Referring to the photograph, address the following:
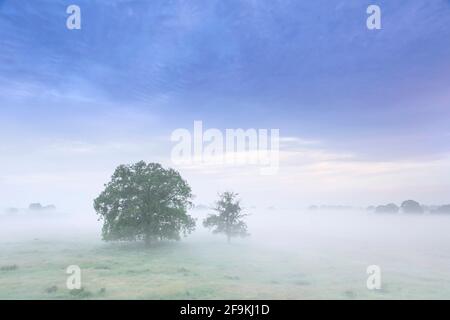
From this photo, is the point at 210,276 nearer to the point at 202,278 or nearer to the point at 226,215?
the point at 202,278

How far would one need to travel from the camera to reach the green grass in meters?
23.8

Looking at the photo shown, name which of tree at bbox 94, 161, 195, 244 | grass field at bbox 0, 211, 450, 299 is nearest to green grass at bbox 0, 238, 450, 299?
grass field at bbox 0, 211, 450, 299

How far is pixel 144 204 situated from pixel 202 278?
84.2ft

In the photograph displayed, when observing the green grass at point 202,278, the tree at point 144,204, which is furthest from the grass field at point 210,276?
the tree at point 144,204

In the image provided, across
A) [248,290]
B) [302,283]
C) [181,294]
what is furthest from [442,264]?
[181,294]

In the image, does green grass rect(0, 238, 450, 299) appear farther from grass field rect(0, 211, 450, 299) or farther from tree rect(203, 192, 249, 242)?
tree rect(203, 192, 249, 242)

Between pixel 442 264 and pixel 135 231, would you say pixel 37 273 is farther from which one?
pixel 442 264

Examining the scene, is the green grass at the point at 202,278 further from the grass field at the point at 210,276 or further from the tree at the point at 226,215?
the tree at the point at 226,215

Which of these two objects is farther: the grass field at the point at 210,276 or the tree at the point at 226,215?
the tree at the point at 226,215

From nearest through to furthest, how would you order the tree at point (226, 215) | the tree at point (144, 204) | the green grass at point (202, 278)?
the green grass at point (202, 278) < the tree at point (144, 204) < the tree at point (226, 215)

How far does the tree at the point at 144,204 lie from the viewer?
5138 centimetres

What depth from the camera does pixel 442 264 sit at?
4353cm

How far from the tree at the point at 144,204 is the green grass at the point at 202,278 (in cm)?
602
